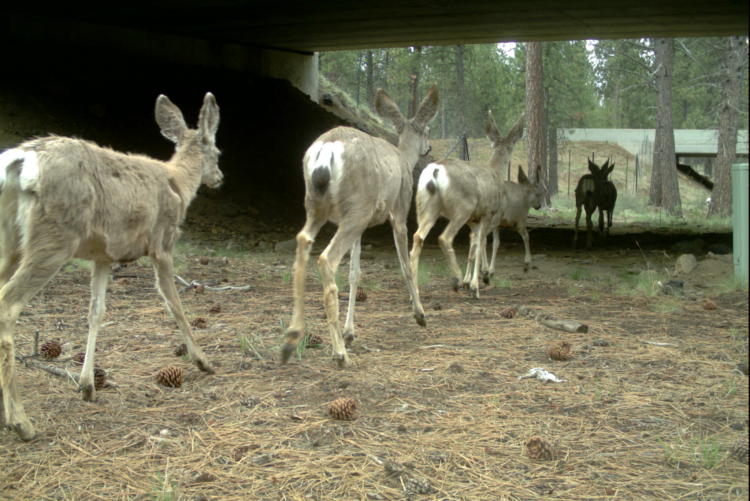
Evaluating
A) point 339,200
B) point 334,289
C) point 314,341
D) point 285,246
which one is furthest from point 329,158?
point 285,246

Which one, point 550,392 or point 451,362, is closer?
point 550,392

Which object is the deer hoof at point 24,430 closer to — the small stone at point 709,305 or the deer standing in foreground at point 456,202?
the deer standing in foreground at point 456,202

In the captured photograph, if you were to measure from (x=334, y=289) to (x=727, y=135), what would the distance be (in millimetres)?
20554

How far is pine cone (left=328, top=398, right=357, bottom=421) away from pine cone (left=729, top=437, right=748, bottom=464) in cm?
223

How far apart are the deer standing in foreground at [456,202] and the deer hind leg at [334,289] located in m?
2.64

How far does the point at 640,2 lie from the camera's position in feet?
45.6

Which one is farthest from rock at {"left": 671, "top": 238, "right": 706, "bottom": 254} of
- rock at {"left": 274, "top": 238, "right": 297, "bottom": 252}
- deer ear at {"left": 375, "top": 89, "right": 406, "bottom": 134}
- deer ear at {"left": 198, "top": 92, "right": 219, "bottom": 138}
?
deer ear at {"left": 198, "top": 92, "right": 219, "bottom": 138}

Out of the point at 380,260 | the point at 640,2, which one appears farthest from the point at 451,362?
the point at 640,2

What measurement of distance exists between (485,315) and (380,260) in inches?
198

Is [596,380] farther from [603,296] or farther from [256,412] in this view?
[603,296]

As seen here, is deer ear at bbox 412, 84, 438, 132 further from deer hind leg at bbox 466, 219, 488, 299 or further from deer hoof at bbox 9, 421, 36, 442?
deer hoof at bbox 9, 421, 36, 442

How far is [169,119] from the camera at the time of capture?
670cm

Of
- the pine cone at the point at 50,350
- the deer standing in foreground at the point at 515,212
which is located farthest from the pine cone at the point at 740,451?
the deer standing in foreground at the point at 515,212

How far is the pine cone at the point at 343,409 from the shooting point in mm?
4582
